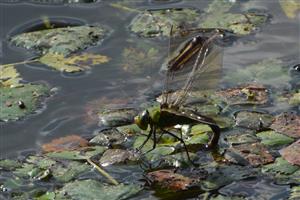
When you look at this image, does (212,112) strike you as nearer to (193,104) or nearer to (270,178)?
(193,104)

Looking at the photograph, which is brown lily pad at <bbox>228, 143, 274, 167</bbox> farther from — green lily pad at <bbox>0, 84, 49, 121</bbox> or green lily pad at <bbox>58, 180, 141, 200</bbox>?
green lily pad at <bbox>0, 84, 49, 121</bbox>

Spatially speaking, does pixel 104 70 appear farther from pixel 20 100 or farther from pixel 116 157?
pixel 116 157

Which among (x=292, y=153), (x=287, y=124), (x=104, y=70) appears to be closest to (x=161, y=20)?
(x=104, y=70)

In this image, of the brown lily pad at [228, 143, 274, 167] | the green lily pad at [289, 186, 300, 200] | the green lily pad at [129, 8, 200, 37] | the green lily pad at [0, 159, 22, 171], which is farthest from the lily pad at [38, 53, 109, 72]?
the green lily pad at [289, 186, 300, 200]

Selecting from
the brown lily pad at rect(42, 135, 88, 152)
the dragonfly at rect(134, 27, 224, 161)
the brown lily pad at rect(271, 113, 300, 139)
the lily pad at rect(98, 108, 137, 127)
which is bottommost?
the brown lily pad at rect(42, 135, 88, 152)

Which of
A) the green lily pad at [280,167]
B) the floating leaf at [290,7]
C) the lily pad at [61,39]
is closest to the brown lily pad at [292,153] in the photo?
the green lily pad at [280,167]

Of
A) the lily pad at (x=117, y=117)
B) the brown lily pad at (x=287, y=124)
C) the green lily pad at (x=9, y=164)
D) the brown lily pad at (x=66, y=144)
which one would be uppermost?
the brown lily pad at (x=287, y=124)

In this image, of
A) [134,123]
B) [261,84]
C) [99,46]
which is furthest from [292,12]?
[134,123]

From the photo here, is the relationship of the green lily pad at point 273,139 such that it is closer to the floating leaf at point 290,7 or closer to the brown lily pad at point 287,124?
the brown lily pad at point 287,124
